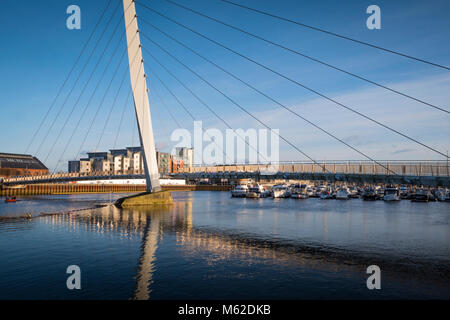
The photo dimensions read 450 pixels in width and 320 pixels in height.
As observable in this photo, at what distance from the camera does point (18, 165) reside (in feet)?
412

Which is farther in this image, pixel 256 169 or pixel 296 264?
pixel 256 169

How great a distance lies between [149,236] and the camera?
88.4 feet

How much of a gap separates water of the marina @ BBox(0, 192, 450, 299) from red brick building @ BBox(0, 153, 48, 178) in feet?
339

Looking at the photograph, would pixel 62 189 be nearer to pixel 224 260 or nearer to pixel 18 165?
pixel 18 165

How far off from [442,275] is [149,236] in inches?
833

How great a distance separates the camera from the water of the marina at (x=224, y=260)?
14.0m

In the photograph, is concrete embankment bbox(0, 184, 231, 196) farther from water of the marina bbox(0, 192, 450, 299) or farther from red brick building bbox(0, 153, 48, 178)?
water of the marina bbox(0, 192, 450, 299)

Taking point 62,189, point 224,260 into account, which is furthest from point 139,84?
point 62,189

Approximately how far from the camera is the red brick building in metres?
118

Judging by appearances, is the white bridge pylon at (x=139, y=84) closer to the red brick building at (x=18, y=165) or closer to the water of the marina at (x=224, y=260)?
the water of the marina at (x=224, y=260)

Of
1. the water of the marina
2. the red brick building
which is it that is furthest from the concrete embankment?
the water of the marina

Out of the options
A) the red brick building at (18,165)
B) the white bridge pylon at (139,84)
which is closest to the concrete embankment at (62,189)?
the red brick building at (18,165)
